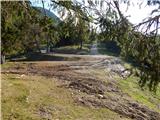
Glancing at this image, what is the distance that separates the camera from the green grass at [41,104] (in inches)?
637

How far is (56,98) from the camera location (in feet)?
64.0

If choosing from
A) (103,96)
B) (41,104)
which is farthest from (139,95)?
(41,104)

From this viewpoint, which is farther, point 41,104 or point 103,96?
→ point 103,96

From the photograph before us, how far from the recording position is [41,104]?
17.8m

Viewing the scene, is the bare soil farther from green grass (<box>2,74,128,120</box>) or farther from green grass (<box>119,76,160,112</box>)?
green grass (<box>119,76,160,112</box>)

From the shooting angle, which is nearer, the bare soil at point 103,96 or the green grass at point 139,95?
the bare soil at point 103,96

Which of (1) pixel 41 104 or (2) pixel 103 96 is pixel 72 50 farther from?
(1) pixel 41 104

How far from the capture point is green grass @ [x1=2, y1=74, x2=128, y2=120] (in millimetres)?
16188

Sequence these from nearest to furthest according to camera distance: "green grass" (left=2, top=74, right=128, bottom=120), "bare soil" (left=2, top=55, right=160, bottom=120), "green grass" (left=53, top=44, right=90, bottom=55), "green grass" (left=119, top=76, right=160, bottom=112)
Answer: "green grass" (left=2, top=74, right=128, bottom=120) < "bare soil" (left=2, top=55, right=160, bottom=120) < "green grass" (left=119, top=76, right=160, bottom=112) < "green grass" (left=53, top=44, right=90, bottom=55)

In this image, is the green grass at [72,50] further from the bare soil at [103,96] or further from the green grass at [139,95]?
the bare soil at [103,96]

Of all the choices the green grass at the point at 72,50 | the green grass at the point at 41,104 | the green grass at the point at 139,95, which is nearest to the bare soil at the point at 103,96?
the green grass at the point at 41,104

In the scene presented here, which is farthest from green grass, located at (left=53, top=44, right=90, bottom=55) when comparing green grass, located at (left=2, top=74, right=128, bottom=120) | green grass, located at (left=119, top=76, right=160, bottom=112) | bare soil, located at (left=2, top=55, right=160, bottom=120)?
green grass, located at (left=2, top=74, right=128, bottom=120)

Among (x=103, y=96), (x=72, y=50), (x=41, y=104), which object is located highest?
(x=41, y=104)

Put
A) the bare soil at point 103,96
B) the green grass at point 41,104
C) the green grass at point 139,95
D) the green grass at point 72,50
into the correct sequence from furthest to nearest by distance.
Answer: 1. the green grass at point 72,50
2. the green grass at point 139,95
3. the bare soil at point 103,96
4. the green grass at point 41,104
